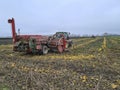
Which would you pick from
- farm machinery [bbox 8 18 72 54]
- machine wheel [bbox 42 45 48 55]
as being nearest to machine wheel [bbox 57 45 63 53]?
farm machinery [bbox 8 18 72 54]

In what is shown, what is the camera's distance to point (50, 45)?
21234 millimetres

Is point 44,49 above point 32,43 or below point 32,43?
below

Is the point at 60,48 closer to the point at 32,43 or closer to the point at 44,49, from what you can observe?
the point at 44,49

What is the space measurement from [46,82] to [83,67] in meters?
4.22

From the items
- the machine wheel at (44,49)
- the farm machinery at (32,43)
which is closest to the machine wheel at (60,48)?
the farm machinery at (32,43)

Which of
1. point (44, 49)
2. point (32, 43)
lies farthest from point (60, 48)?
point (32, 43)

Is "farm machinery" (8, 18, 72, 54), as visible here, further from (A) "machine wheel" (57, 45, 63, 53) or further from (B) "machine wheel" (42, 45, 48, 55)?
(A) "machine wheel" (57, 45, 63, 53)

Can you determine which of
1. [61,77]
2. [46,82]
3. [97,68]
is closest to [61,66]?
[97,68]

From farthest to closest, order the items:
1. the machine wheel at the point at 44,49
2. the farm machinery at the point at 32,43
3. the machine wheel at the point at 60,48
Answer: the machine wheel at the point at 60,48 < the machine wheel at the point at 44,49 < the farm machinery at the point at 32,43

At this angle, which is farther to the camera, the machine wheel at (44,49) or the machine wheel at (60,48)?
the machine wheel at (60,48)

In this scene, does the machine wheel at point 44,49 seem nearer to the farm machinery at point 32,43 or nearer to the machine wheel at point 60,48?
the farm machinery at point 32,43

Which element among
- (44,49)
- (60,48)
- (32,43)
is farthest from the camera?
(60,48)

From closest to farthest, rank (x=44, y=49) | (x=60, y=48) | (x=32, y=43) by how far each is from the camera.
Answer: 1. (x=32, y=43)
2. (x=44, y=49)
3. (x=60, y=48)

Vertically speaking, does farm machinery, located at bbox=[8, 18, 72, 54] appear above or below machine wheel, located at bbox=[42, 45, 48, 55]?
above
